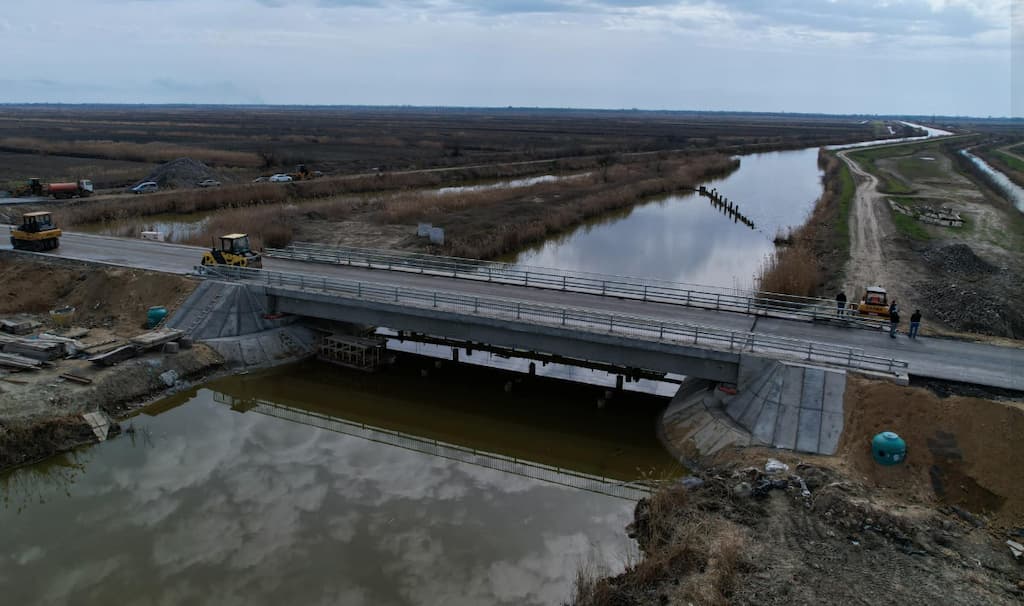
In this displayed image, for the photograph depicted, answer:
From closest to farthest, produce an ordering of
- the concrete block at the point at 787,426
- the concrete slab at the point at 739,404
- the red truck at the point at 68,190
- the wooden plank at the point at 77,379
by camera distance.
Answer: the concrete block at the point at 787,426
the concrete slab at the point at 739,404
the wooden plank at the point at 77,379
the red truck at the point at 68,190

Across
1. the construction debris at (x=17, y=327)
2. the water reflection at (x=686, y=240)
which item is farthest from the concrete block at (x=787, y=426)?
the construction debris at (x=17, y=327)

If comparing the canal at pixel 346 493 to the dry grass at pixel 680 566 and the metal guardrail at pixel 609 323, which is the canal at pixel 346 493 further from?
the metal guardrail at pixel 609 323

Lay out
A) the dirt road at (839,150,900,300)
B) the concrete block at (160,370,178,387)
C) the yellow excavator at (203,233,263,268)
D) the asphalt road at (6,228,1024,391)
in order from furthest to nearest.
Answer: the dirt road at (839,150,900,300), the yellow excavator at (203,233,263,268), the concrete block at (160,370,178,387), the asphalt road at (6,228,1024,391)

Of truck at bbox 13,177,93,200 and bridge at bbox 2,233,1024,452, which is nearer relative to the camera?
bridge at bbox 2,233,1024,452

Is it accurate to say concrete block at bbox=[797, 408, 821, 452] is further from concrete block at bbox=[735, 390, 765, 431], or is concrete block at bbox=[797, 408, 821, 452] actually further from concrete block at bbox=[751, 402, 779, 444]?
concrete block at bbox=[735, 390, 765, 431]

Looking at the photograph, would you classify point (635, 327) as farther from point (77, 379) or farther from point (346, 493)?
point (77, 379)

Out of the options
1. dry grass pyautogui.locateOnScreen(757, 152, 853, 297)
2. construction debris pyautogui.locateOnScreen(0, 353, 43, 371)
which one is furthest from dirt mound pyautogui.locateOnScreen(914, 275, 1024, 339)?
construction debris pyautogui.locateOnScreen(0, 353, 43, 371)
